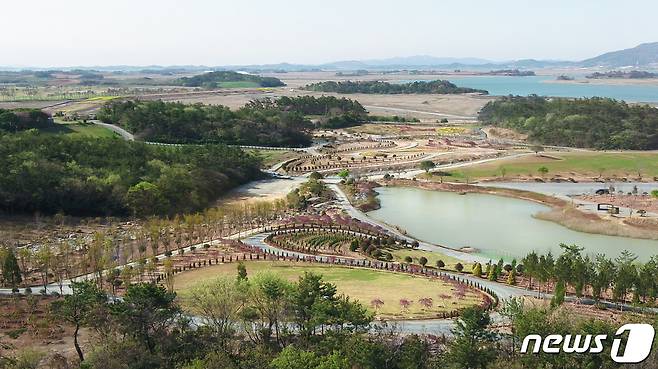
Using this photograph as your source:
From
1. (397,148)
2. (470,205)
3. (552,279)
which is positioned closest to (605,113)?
(397,148)

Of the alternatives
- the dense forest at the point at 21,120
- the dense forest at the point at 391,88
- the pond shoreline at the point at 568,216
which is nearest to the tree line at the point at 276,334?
the pond shoreline at the point at 568,216

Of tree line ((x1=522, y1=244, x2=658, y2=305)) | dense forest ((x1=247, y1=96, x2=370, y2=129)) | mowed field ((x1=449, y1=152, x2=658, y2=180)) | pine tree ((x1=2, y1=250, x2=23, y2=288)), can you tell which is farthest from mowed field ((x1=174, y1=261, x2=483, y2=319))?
dense forest ((x1=247, y1=96, x2=370, y2=129))

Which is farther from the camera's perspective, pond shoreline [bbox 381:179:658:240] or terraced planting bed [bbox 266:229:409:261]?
pond shoreline [bbox 381:179:658:240]

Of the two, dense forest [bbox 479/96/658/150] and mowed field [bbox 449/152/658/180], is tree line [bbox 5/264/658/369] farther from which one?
dense forest [bbox 479/96/658/150]

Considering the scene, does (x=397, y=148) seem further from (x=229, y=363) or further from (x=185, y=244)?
(x=229, y=363)

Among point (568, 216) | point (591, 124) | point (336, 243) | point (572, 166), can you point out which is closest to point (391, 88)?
point (591, 124)

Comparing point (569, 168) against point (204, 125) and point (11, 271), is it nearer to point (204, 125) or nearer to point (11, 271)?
point (204, 125)
